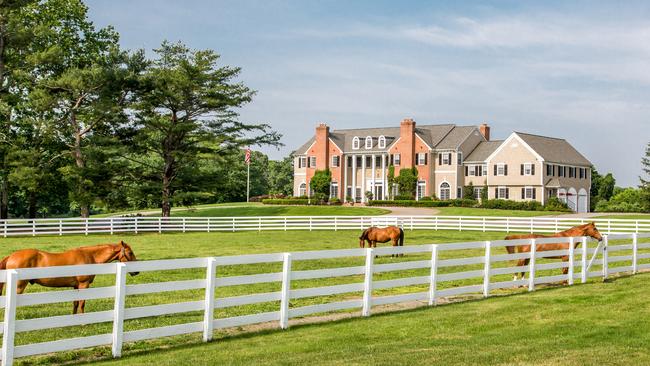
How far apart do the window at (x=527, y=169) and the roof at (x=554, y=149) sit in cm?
157

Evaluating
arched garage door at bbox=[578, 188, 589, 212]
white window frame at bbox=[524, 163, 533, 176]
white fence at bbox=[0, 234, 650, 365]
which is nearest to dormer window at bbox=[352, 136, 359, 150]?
white window frame at bbox=[524, 163, 533, 176]

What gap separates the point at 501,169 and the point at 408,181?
10.00 meters

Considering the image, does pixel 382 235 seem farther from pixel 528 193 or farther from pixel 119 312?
pixel 528 193

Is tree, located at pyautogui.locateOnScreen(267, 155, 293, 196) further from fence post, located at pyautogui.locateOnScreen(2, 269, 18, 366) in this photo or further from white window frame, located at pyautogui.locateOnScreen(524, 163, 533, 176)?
fence post, located at pyautogui.locateOnScreen(2, 269, 18, 366)

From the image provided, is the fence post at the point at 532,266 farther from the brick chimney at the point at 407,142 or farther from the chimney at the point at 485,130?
the chimney at the point at 485,130

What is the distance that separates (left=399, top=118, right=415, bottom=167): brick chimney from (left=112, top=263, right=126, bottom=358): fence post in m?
70.8

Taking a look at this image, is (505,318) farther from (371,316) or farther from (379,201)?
(379,201)

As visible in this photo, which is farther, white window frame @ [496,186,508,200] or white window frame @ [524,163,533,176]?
white window frame @ [496,186,508,200]

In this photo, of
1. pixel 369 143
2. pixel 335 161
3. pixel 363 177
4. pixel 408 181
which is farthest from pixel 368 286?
pixel 335 161

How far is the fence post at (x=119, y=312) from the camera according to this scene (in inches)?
387

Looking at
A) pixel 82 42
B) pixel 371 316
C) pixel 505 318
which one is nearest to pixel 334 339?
pixel 371 316

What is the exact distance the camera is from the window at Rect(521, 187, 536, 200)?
73938 mm

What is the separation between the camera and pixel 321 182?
276ft

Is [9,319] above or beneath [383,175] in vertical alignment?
beneath
